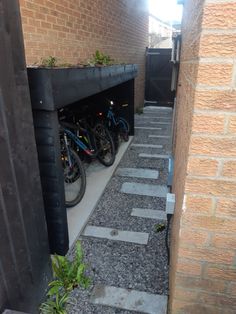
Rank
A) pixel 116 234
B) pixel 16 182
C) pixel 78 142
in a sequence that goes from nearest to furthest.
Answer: pixel 16 182 → pixel 116 234 → pixel 78 142

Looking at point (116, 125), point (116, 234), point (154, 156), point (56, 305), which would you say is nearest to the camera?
point (56, 305)

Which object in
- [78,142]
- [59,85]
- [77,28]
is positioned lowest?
[78,142]

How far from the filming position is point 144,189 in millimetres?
3715

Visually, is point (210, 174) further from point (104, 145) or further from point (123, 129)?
point (123, 129)

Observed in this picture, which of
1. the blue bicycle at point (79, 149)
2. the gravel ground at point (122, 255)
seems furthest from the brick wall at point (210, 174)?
the blue bicycle at point (79, 149)

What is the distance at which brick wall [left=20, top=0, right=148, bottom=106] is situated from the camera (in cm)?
257

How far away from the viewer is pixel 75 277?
2119mm

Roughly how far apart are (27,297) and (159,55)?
9218mm

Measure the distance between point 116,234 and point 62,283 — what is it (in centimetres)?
84

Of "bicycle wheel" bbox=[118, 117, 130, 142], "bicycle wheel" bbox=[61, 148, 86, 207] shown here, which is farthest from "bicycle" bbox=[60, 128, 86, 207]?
"bicycle wheel" bbox=[118, 117, 130, 142]

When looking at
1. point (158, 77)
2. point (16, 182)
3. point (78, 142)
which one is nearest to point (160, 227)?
point (78, 142)

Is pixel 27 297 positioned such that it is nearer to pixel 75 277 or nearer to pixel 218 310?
pixel 75 277

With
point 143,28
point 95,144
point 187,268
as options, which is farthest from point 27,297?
point 143,28

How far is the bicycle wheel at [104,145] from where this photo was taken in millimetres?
4258
